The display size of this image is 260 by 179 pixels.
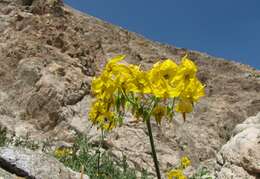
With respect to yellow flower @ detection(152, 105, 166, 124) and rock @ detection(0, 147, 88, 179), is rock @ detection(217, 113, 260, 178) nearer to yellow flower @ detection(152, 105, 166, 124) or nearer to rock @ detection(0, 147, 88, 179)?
rock @ detection(0, 147, 88, 179)

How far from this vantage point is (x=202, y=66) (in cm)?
1714

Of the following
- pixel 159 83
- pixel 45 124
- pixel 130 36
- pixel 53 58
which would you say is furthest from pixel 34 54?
pixel 159 83

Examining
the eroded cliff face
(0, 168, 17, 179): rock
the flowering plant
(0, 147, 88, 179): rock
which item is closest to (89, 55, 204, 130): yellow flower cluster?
the flowering plant

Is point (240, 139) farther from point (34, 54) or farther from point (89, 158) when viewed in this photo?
point (34, 54)

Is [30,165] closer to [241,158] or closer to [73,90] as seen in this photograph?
[241,158]

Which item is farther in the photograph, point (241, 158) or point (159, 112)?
point (241, 158)

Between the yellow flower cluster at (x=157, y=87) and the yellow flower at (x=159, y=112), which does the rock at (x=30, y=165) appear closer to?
the yellow flower cluster at (x=157, y=87)

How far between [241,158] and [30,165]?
10.6 ft

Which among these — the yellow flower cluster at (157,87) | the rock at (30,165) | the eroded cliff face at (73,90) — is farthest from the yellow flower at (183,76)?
the eroded cliff face at (73,90)

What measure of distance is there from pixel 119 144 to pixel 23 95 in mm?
2693

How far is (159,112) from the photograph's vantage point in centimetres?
226

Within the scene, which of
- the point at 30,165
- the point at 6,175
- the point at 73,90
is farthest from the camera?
the point at 73,90

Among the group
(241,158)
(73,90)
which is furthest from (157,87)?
(73,90)

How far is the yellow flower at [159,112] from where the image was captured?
223 centimetres
